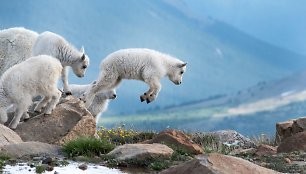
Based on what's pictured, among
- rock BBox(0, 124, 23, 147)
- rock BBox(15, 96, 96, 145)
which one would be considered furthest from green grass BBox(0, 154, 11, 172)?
rock BBox(15, 96, 96, 145)

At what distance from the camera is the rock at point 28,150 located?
1421 cm

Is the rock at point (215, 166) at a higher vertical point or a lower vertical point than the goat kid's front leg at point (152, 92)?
lower

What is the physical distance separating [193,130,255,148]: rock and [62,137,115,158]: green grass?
18.5 ft

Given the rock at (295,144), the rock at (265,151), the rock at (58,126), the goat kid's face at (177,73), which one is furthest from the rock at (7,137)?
the goat kid's face at (177,73)

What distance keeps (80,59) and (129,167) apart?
329 inches

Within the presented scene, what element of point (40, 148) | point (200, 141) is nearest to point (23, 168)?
point (40, 148)

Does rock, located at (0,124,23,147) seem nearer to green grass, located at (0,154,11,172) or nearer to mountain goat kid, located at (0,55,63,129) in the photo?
green grass, located at (0,154,11,172)

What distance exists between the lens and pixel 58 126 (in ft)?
57.0

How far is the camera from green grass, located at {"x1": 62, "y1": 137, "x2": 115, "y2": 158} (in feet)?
48.3

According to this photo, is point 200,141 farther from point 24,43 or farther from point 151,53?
point 24,43

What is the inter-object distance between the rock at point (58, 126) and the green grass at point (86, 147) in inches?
85.3

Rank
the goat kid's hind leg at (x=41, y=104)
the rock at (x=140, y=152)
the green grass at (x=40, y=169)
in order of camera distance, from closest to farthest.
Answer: the green grass at (x=40, y=169) → the rock at (x=140, y=152) → the goat kid's hind leg at (x=41, y=104)

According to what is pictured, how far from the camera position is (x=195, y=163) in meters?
12.2

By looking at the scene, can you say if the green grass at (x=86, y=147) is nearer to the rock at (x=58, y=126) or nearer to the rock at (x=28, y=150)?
the rock at (x=28, y=150)
